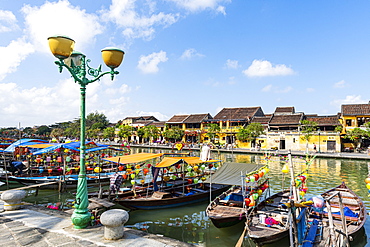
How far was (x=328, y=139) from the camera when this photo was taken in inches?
1615

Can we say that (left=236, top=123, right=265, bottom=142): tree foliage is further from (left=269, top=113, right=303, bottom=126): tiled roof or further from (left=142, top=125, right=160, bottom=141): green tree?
(left=142, top=125, right=160, bottom=141): green tree

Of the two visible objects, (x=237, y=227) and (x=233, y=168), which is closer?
(x=237, y=227)

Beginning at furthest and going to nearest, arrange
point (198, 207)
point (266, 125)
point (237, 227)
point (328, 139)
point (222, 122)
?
1. point (222, 122)
2. point (266, 125)
3. point (328, 139)
4. point (198, 207)
5. point (237, 227)

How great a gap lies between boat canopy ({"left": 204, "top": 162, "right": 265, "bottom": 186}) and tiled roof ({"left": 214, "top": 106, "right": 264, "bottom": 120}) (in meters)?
40.5

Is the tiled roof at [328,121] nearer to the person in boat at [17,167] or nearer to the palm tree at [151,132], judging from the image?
the palm tree at [151,132]

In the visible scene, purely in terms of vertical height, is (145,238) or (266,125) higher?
(266,125)

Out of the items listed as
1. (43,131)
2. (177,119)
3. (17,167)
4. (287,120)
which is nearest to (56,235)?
(17,167)

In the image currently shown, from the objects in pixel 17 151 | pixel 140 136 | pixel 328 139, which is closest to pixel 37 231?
pixel 17 151

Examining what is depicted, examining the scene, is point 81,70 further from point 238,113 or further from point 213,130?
point 238,113

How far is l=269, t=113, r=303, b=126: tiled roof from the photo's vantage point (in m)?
45.5

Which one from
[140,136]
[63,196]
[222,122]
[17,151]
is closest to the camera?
[63,196]

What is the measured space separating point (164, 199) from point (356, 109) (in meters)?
42.8

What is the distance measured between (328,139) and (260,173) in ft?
118

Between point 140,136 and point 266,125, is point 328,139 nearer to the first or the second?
point 266,125
